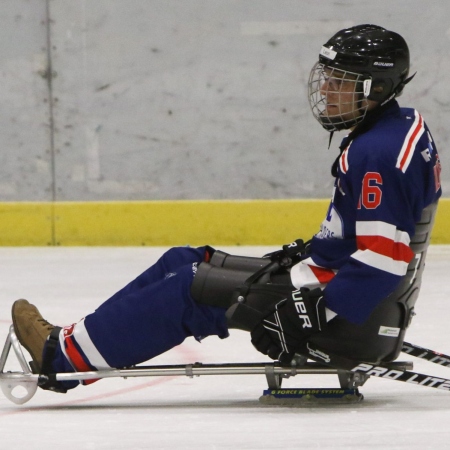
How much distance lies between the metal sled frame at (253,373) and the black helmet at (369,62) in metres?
0.66

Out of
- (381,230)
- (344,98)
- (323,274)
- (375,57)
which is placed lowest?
(323,274)

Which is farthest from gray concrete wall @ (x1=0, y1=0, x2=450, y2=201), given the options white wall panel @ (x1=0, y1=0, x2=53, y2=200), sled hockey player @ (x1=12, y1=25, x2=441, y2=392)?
sled hockey player @ (x1=12, y1=25, x2=441, y2=392)

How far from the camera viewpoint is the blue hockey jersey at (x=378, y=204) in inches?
95.6

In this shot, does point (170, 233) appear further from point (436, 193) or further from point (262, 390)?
point (436, 193)

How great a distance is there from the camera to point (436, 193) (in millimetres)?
2580

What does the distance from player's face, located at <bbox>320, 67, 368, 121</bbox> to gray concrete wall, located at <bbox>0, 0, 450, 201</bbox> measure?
174 inches

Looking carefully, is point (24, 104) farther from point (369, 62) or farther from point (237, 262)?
point (369, 62)

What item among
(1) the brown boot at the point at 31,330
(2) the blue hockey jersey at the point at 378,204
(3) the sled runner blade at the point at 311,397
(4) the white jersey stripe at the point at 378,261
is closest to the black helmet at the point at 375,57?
(2) the blue hockey jersey at the point at 378,204

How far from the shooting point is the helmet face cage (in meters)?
2.62

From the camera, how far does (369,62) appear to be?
8.55 feet

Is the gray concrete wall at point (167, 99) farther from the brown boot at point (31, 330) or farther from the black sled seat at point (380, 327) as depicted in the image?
the black sled seat at point (380, 327)

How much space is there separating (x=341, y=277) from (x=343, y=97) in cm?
50

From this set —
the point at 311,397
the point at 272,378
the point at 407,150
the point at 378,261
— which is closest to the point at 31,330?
the point at 272,378

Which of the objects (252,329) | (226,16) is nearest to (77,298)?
(252,329)
